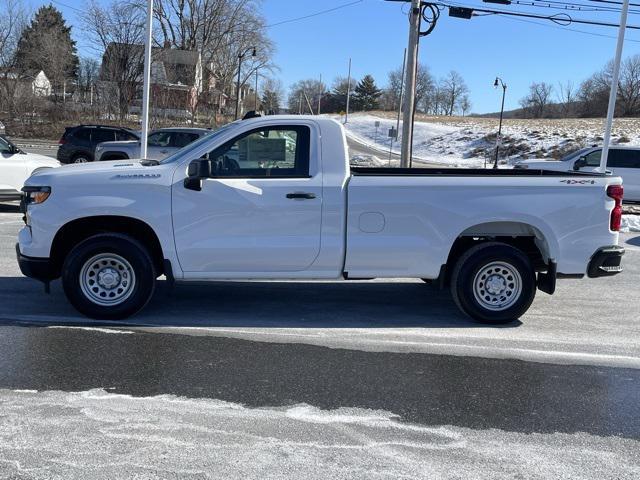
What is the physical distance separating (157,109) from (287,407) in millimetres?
51768

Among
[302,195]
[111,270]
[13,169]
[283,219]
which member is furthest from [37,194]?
[13,169]

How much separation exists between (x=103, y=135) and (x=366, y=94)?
323ft

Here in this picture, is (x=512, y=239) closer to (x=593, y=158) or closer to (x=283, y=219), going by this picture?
(x=283, y=219)

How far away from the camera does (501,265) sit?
241 inches

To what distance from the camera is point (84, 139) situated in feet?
72.2

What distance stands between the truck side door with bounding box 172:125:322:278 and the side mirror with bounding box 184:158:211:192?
66 mm

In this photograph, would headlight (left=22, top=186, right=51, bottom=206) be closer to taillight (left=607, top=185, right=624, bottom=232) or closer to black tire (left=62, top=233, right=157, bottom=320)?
black tire (left=62, top=233, right=157, bottom=320)

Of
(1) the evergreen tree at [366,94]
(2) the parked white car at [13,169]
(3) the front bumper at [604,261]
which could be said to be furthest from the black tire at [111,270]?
(1) the evergreen tree at [366,94]

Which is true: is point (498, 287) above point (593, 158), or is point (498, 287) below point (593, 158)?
below

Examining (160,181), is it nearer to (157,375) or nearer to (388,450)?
(157,375)

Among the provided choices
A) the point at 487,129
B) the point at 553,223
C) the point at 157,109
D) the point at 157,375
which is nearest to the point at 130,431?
the point at 157,375

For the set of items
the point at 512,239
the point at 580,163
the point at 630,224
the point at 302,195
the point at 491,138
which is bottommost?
the point at 630,224

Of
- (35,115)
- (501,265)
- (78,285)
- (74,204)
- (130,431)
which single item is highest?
(35,115)

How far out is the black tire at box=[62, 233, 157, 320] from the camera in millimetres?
5715
